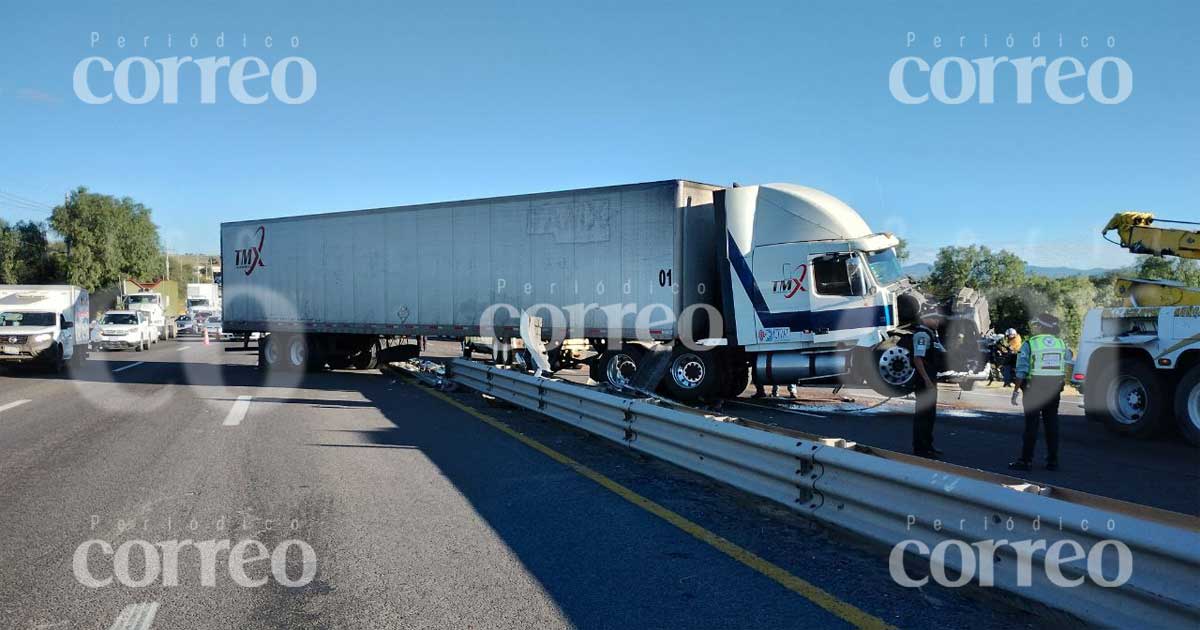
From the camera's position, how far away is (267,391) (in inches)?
589

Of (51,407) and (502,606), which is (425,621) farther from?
(51,407)

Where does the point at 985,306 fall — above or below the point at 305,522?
above

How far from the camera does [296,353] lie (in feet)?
63.9

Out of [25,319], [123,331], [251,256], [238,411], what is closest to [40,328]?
[25,319]

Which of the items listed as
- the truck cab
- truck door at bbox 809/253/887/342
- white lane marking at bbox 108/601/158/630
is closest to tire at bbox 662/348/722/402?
the truck cab

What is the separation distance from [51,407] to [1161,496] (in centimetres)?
1449

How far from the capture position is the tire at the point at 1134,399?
9703mm

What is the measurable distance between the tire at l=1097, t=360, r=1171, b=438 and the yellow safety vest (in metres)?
2.63

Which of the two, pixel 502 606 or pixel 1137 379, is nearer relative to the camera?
pixel 502 606

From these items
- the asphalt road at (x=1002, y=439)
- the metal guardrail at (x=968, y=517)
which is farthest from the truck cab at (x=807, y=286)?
the metal guardrail at (x=968, y=517)

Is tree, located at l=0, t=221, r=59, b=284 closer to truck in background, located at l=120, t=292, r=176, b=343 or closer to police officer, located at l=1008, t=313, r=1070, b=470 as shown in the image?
truck in background, located at l=120, t=292, r=176, b=343

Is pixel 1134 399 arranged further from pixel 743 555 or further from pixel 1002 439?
pixel 743 555

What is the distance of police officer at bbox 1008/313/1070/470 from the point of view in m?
7.89

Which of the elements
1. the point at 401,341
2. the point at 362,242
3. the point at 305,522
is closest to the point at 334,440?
the point at 305,522
